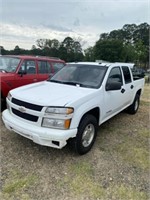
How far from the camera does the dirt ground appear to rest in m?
2.73

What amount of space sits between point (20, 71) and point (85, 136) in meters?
3.46

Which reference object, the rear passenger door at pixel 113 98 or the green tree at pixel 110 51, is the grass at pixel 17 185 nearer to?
the rear passenger door at pixel 113 98

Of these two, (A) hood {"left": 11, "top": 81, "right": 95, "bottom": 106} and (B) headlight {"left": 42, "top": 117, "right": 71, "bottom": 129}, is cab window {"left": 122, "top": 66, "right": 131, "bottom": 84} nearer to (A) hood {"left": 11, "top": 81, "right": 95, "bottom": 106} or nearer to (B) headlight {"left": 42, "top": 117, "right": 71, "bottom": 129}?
(A) hood {"left": 11, "top": 81, "right": 95, "bottom": 106}

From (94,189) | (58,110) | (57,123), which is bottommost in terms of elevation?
(94,189)

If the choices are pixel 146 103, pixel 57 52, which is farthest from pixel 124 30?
pixel 146 103

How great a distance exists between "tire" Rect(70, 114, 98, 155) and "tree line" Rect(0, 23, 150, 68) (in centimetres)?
4276

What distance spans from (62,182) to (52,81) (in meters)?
2.43

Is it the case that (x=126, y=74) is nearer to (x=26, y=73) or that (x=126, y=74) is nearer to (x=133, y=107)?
(x=133, y=107)

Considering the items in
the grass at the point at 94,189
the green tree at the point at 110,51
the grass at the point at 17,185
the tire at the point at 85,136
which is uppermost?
the green tree at the point at 110,51

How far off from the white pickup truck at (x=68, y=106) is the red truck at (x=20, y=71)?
1647 millimetres

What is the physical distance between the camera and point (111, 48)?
49844mm

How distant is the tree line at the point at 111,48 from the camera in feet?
159

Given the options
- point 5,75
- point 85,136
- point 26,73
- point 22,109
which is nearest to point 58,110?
point 22,109

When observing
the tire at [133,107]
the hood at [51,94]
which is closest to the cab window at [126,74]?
the tire at [133,107]
